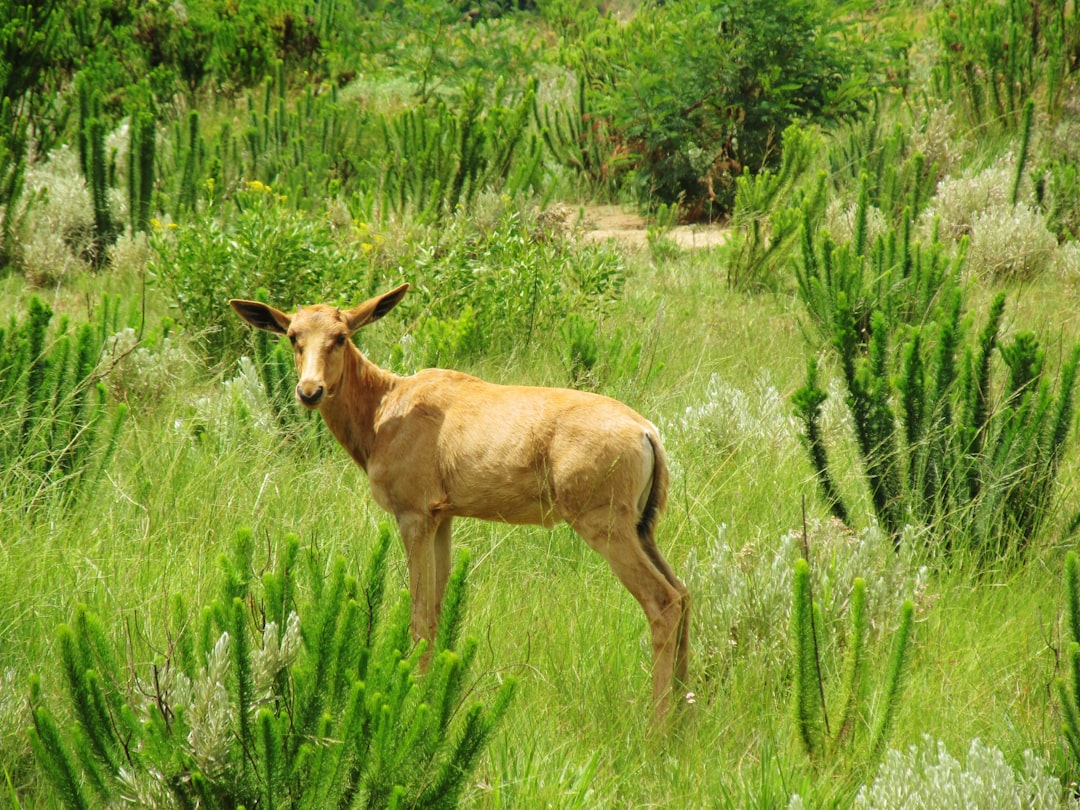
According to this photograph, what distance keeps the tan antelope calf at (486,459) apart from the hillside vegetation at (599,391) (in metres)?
0.24

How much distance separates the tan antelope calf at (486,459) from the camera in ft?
12.9

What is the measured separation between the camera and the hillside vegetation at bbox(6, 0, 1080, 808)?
285 cm

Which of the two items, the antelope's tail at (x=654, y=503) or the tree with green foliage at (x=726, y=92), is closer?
the antelope's tail at (x=654, y=503)

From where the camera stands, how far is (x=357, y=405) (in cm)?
461

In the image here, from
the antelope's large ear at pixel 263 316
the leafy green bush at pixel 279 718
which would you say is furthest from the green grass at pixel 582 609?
the antelope's large ear at pixel 263 316

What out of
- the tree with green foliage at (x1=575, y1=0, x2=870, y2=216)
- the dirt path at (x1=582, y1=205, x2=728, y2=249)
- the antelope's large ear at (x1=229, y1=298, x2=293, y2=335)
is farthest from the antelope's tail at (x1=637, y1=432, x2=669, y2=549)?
the tree with green foliage at (x1=575, y1=0, x2=870, y2=216)

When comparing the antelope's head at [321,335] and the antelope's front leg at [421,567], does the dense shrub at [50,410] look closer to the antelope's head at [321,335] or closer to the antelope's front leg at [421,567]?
the antelope's head at [321,335]

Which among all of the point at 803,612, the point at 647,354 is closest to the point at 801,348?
the point at 647,354

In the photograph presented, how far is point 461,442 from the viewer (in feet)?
13.8

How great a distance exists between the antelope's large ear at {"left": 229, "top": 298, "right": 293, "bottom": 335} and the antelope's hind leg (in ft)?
5.06

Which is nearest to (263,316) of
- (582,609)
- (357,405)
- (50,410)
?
(357,405)

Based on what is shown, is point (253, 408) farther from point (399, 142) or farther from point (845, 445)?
point (399, 142)

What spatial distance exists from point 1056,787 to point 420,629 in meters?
2.25

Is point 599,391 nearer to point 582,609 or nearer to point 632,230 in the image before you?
point 582,609
